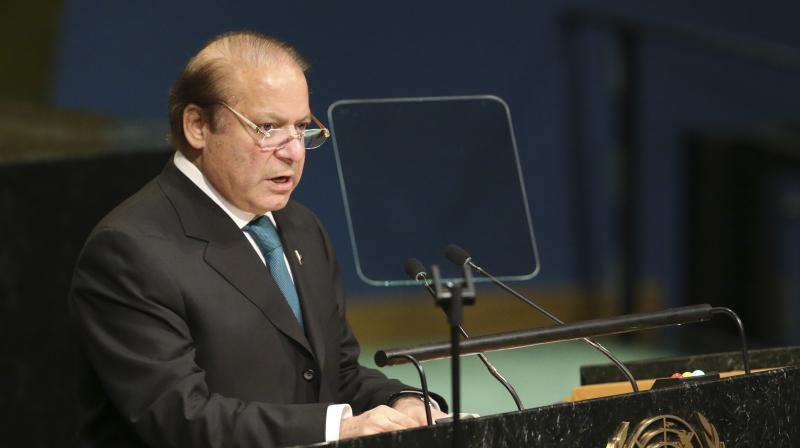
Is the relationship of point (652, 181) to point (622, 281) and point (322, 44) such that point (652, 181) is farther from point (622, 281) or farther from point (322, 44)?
point (322, 44)

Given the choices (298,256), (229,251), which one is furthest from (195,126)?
(298,256)

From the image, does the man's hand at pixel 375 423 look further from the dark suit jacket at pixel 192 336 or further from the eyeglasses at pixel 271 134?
the eyeglasses at pixel 271 134

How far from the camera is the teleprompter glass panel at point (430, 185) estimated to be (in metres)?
2.94

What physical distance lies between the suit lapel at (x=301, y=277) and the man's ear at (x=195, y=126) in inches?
10.7

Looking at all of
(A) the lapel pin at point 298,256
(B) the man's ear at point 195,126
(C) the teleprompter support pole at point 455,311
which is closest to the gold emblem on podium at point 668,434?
(C) the teleprompter support pole at point 455,311

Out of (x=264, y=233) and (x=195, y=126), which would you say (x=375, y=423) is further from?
(x=195, y=126)

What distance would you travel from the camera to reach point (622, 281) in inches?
271

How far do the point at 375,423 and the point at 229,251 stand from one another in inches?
19.8

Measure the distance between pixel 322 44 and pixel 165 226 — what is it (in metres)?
3.70

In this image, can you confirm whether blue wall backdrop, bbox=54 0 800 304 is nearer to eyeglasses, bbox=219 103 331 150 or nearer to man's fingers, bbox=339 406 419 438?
eyeglasses, bbox=219 103 331 150

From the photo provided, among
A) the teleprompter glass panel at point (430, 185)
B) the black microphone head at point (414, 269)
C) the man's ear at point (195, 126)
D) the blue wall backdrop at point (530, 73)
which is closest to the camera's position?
the black microphone head at point (414, 269)

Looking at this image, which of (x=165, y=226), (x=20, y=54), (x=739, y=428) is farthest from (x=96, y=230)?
(x=20, y=54)

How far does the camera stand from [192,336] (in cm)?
252

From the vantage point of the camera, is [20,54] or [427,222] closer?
[427,222]
